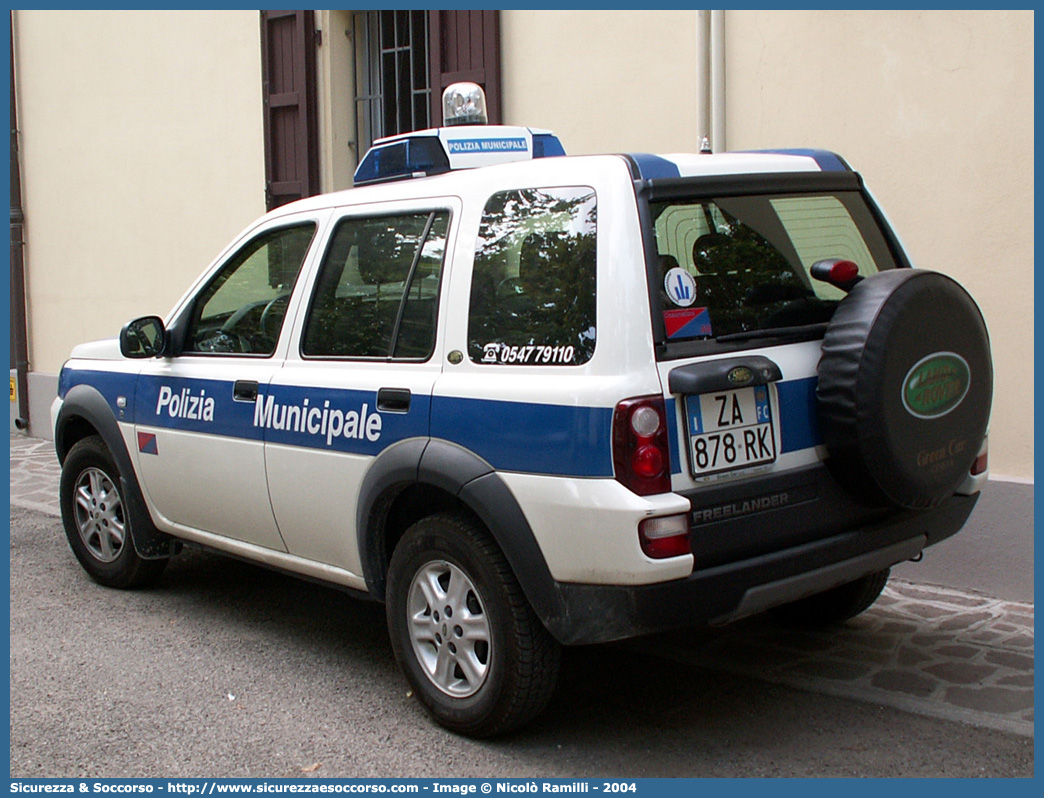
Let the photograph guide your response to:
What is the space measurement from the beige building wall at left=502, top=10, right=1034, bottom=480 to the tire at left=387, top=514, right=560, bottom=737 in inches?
117

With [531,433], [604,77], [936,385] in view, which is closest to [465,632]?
[531,433]

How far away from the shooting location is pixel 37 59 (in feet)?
36.4

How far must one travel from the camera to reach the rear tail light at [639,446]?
330 cm

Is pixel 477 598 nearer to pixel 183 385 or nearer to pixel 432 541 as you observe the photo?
pixel 432 541

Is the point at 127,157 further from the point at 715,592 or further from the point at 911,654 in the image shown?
the point at 715,592

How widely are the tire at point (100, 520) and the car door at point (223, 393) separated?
0.42 m

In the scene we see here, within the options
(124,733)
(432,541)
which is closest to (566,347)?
(432,541)

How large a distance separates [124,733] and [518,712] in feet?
4.77

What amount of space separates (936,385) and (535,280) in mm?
1333

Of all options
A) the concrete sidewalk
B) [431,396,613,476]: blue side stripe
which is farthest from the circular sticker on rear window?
the concrete sidewalk

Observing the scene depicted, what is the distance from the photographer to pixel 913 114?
567 cm

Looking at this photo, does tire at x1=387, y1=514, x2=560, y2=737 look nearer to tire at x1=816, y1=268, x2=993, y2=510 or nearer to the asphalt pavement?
the asphalt pavement

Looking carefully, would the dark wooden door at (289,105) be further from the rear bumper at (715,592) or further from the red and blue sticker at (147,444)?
the rear bumper at (715,592)

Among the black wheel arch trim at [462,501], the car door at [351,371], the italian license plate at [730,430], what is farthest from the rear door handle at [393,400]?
the italian license plate at [730,430]
